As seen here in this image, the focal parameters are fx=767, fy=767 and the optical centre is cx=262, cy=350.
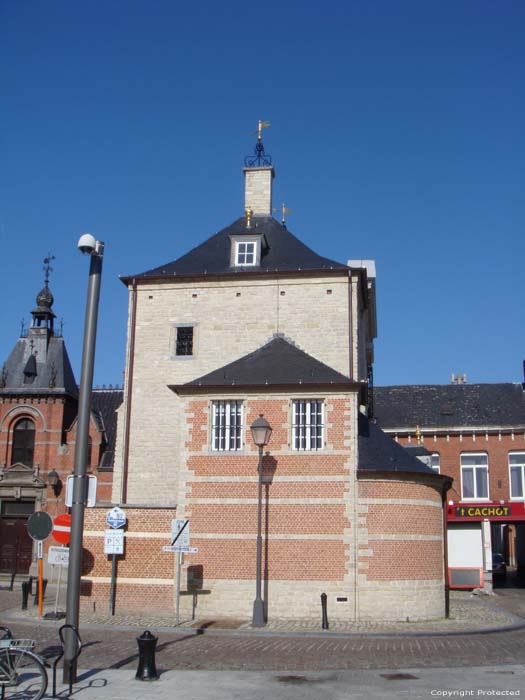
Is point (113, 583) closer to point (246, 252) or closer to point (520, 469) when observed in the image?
point (246, 252)

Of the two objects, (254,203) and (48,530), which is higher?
(254,203)

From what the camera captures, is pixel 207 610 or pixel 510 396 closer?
pixel 207 610

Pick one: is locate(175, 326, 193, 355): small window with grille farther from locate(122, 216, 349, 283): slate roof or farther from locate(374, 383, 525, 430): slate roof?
locate(374, 383, 525, 430): slate roof

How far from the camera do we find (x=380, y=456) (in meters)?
21.1

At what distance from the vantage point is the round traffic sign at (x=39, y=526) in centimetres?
1816

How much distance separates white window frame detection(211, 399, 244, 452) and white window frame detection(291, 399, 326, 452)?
150 centimetres

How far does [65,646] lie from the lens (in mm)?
10844

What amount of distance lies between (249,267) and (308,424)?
27.7 feet

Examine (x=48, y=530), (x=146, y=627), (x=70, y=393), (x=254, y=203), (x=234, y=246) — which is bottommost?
(x=146, y=627)

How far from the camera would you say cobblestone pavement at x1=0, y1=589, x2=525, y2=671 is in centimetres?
1331

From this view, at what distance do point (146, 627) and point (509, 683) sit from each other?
949cm

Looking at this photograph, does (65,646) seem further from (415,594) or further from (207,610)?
(415,594)

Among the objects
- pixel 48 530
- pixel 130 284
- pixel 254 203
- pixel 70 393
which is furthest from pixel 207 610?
pixel 70 393

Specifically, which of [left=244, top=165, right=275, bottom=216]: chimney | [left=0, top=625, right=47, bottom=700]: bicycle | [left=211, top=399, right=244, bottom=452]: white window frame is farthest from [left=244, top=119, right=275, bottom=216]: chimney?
[left=0, top=625, right=47, bottom=700]: bicycle
